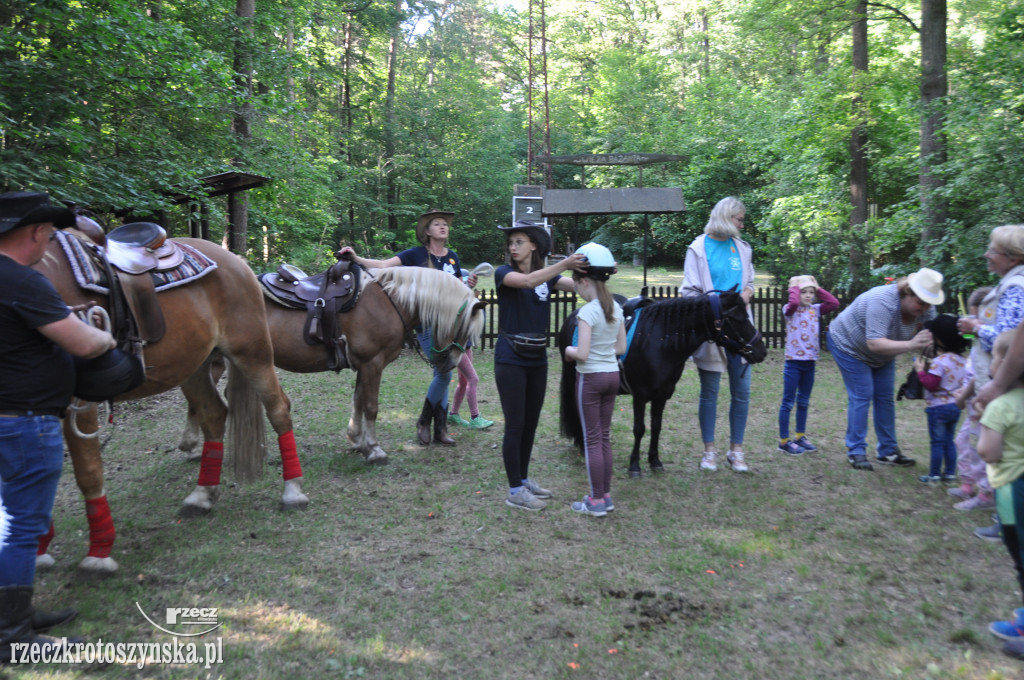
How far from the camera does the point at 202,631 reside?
2.99 m

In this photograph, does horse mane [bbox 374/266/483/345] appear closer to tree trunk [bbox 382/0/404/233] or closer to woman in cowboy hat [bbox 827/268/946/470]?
woman in cowboy hat [bbox 827/268/946/470]

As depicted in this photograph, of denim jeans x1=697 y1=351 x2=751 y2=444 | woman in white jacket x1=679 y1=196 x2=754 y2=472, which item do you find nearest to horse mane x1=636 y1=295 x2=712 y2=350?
woman in white jacket x1=679 y1=196 x2=754 y2=472

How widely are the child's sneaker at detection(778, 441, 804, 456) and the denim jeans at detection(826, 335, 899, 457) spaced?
440 millimetres

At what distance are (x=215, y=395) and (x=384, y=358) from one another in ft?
4.71

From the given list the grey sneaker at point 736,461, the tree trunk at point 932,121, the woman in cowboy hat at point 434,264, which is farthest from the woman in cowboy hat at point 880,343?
the tree trunk at point 932,121

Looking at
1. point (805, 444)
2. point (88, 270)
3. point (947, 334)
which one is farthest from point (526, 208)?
point (88, 270)

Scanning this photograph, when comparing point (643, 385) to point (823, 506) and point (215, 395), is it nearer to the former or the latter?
point (823, 506)

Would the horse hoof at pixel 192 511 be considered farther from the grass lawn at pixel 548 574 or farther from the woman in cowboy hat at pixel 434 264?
the woman in cowboy hat at pixel 434 264

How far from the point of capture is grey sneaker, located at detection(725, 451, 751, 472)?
216 inches

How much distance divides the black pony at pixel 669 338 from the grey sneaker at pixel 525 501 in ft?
3.60

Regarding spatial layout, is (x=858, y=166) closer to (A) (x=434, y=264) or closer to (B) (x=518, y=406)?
(A) (x=434, y=264)

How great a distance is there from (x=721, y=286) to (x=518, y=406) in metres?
2.19

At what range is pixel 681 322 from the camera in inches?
205

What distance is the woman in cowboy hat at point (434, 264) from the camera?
19.8 feet
